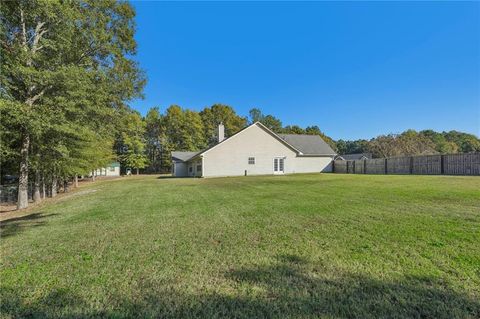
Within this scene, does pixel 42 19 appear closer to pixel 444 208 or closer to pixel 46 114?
pixel 46 114

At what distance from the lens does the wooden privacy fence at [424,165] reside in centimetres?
1927

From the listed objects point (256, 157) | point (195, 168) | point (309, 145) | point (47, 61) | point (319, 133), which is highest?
point (319, 133)

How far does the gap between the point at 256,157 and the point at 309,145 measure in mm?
8696

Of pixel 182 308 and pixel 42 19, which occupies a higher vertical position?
pixel 42 19

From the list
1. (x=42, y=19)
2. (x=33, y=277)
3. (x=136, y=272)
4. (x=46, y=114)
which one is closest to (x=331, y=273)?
(x=136, y=272)

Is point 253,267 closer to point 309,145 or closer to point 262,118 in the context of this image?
point 309,145

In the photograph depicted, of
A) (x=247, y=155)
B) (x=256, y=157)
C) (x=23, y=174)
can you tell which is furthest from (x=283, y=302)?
(x=256, y=157)

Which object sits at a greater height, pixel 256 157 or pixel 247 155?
pixel 247 155

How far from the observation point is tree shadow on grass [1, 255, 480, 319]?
2.39 meters

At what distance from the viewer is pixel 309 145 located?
108 ft

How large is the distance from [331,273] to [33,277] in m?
3.81

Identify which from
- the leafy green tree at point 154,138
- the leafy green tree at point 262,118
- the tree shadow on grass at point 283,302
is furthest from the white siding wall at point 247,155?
the leafy green tree at point 262,118

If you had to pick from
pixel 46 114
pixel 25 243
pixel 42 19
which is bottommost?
pixel 25 243

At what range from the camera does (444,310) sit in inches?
93.2
